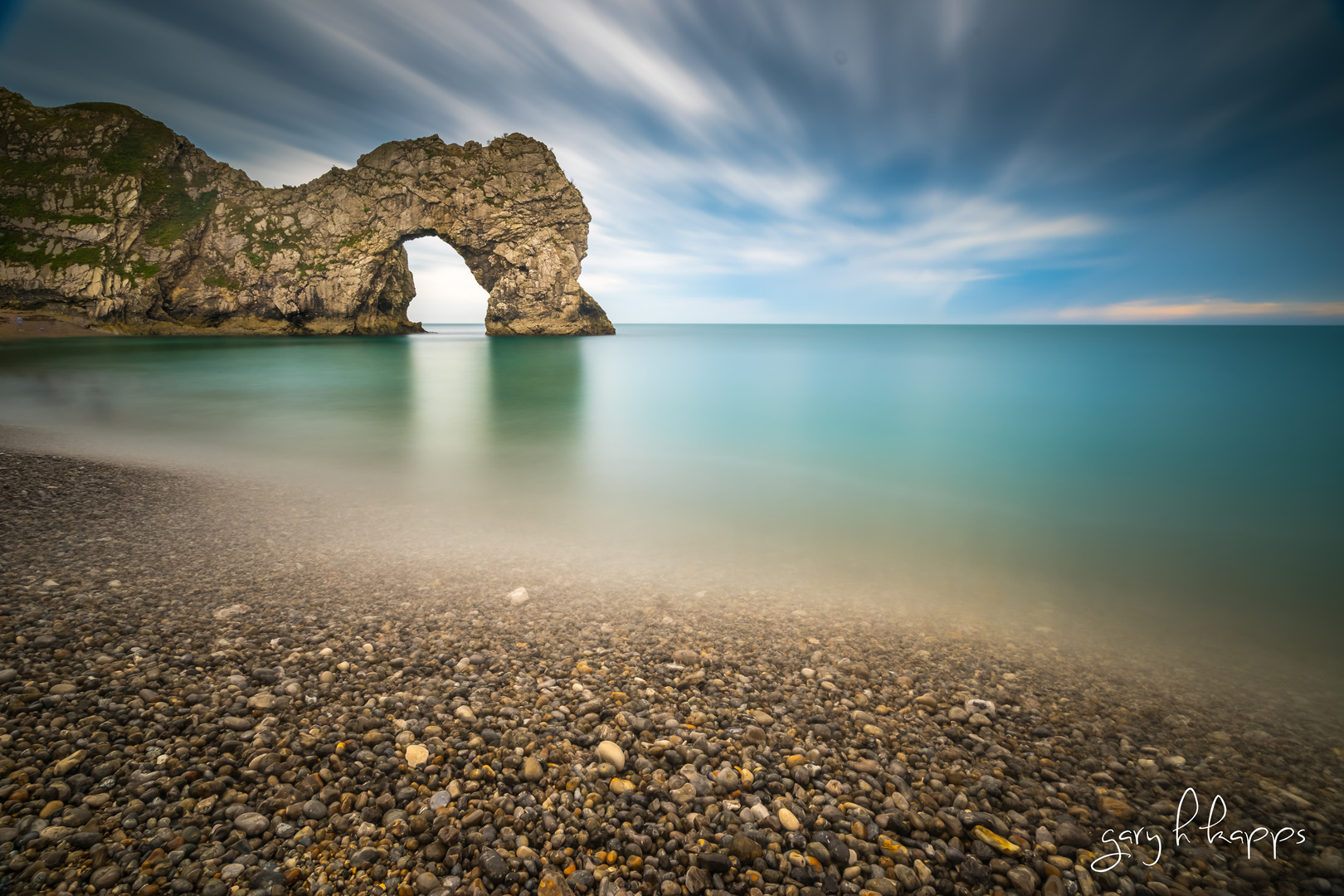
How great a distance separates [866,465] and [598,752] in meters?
12.1

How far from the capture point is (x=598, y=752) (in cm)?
344

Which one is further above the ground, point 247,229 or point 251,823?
point 247,229

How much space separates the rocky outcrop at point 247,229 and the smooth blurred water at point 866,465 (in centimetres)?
5410

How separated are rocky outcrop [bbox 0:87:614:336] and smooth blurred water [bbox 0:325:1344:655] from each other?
54101 millimetres

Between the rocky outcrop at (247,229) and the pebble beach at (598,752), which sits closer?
the pebble beach at (598,752)

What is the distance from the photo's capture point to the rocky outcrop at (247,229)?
6888 cm

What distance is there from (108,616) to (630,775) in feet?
16.8

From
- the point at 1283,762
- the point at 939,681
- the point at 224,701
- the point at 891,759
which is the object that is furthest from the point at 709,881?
the point at 1283,762

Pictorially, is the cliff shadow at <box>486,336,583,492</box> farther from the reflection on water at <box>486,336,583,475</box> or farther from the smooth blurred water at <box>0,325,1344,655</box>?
the smooth blurred water at <box>0,325,1344,655</box>

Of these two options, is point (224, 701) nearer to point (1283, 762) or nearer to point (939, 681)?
point (939, 681)
